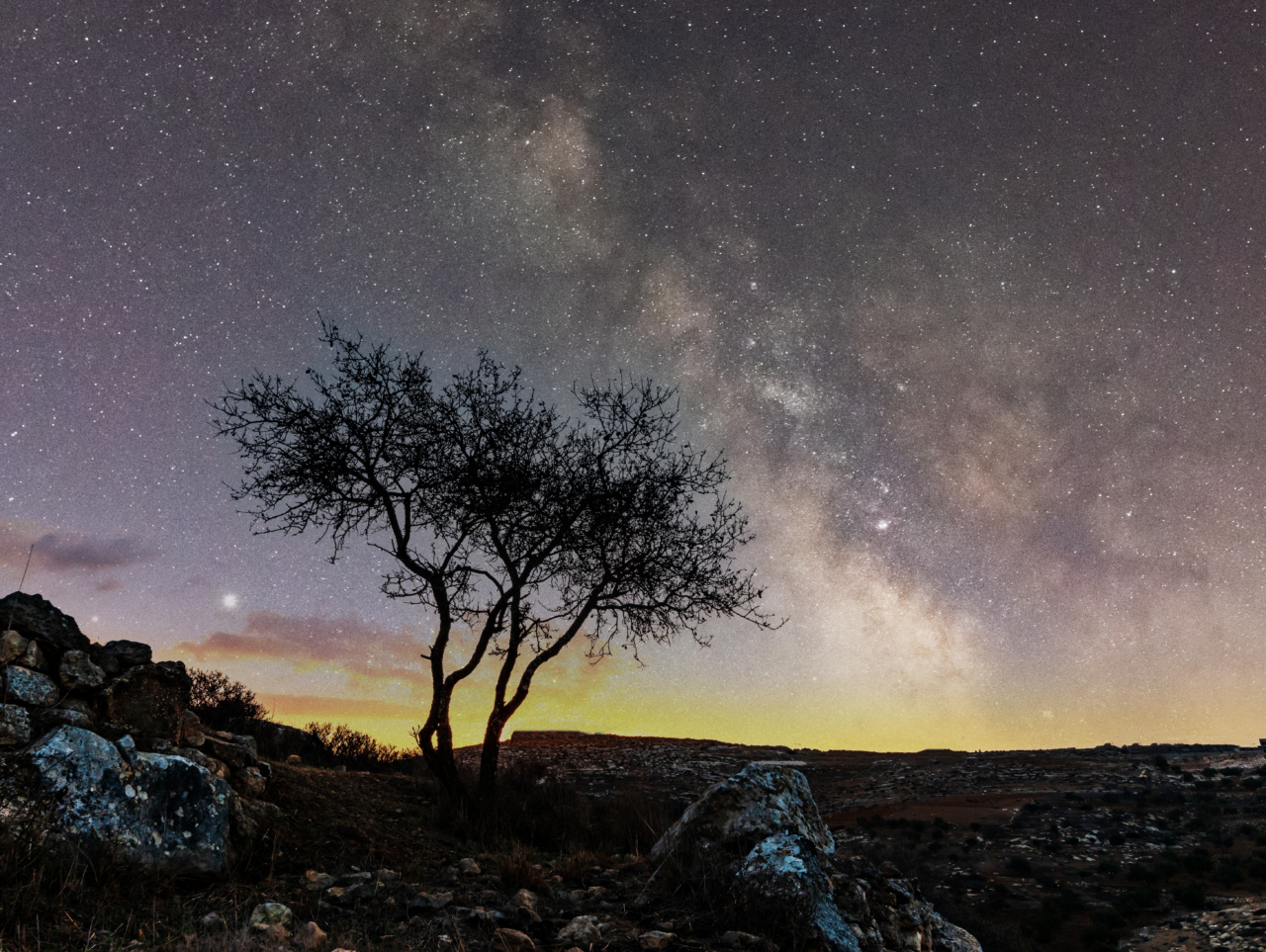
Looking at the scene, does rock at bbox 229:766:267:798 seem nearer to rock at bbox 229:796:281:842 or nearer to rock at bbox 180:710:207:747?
rock at bbox 229:796:281:842

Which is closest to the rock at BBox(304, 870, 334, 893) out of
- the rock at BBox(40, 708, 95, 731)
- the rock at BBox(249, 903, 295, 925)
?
the rock at BBox(249, 903, 295, 925)

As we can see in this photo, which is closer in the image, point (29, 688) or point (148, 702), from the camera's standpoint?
point (29, 688)

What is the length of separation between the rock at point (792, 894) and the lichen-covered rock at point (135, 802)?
529 centimetres

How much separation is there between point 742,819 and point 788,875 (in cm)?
151

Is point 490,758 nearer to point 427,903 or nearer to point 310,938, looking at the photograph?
point 427,903

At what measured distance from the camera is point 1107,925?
17.0 meters

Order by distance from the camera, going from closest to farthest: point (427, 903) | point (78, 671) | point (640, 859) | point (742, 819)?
point (427, 903) < point (78, 671) < point (742, 819) < point (640, 859)

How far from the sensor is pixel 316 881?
7.26 m

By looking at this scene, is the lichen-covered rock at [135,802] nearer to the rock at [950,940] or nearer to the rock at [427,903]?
the rock at [427,903]

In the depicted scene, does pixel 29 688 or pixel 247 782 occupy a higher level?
pixel 29 688

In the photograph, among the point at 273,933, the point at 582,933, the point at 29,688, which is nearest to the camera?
the point at 273,933

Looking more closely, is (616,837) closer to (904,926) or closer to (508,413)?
(904,926)

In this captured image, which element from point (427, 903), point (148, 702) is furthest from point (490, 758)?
point (427, 903)

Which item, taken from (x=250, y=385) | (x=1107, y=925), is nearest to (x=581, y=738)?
(x=1107, y=925)
